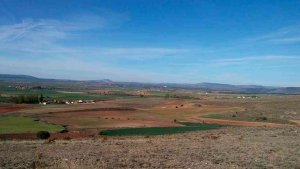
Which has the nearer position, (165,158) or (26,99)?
(165,158)

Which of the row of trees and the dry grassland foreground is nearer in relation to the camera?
the dry grassland foreground

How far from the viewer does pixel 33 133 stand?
53.9 meters

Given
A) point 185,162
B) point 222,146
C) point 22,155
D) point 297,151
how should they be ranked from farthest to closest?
point 222,146 → point 297,151 → point 22,155 → point 185,162

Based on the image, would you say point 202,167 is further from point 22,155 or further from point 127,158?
point 22,155

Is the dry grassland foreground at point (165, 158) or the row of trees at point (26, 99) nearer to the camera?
the dry grassland foreground at point (165, 158)

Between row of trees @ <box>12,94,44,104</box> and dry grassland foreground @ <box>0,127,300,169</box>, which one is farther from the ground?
dry grassland foreground @ <box>0,127,300,169</box>

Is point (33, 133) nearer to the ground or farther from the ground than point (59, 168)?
nearer to the ground

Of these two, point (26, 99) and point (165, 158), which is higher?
point (165, 158)

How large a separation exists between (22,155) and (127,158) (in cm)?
624

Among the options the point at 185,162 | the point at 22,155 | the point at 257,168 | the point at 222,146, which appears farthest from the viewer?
the point at 222,146

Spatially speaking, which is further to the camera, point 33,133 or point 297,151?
point 33,133

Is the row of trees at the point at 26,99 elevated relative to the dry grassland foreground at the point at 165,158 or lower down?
lower down

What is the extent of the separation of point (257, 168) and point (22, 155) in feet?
43.8

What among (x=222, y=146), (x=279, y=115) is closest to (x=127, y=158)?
(x=222, y=146)
